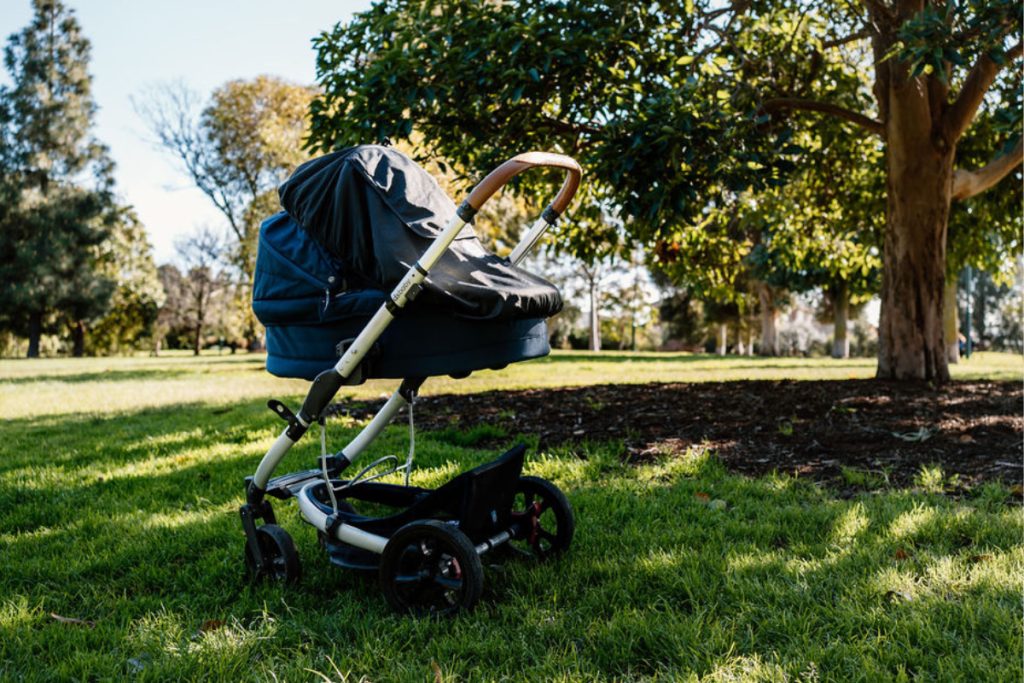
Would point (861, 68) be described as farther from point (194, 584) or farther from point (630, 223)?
point (194, 584)

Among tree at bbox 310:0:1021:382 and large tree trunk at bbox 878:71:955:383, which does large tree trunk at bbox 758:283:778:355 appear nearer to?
tree at bbox 310:0:1021:382

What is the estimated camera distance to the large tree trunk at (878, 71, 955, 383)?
8062mm

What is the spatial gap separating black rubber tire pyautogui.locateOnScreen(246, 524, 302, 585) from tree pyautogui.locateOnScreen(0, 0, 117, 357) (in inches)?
1343

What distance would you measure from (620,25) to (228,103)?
60.1 feet

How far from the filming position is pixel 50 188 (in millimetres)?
32375

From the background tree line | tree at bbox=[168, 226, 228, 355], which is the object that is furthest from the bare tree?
the background tree line

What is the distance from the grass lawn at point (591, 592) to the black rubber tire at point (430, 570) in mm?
89

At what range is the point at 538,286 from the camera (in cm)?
257

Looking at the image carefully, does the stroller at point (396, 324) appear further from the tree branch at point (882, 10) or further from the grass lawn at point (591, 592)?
the tree branch at point (882, 10)

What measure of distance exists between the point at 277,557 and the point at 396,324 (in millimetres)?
1244

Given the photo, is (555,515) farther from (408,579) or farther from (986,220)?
(986,220)

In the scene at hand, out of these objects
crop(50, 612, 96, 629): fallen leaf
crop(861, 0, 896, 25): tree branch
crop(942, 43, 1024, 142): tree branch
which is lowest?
crop(50, 612, 96, 629): fallen leaf

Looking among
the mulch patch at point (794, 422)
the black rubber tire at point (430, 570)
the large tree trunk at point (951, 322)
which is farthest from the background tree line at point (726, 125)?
the large tree trunk at point (951, 322)

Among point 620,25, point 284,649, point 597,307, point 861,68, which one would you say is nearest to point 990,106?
point 861,68
